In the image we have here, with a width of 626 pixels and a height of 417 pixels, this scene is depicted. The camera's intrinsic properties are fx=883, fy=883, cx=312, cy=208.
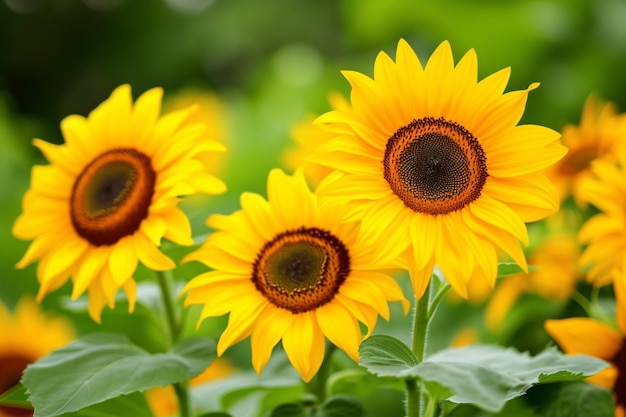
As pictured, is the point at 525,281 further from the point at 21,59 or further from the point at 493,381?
the point at 21,59

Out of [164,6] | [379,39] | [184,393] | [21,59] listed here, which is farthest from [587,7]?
[21,59]

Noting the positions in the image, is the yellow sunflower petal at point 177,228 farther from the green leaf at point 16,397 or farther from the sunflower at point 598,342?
the sunflower at point 598,342

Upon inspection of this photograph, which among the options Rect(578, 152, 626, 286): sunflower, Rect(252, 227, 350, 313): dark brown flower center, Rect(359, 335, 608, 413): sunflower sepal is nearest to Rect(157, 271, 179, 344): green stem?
Rect(252, 227, 350, 313): dark brown flower center

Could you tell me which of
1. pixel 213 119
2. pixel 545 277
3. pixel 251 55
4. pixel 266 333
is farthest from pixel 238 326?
pixel 251 55

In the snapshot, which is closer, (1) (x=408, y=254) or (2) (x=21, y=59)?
(1) (x=408, y=254)

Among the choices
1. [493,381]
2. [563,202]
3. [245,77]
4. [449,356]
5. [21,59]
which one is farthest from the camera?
[21,59]
